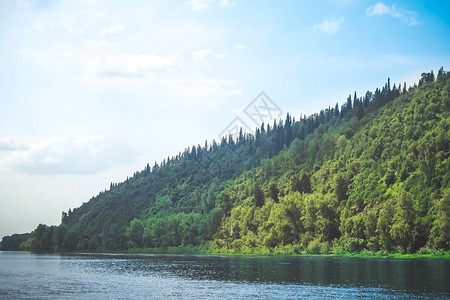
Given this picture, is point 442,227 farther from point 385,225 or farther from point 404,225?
point 385,225

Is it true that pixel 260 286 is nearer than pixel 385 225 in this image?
Yes

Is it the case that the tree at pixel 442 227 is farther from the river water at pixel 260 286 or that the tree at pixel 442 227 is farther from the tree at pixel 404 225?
the river water at pixel 260 286

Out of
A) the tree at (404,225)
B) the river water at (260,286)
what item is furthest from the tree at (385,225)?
the river water at (260,286)

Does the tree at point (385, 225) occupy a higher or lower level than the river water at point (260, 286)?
higher

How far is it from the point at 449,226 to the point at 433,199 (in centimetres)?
2538

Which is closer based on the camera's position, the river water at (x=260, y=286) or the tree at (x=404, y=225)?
the river water at (x=260, y=286)

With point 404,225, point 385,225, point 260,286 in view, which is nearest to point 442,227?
point 404,225

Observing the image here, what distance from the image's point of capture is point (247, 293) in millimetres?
70188

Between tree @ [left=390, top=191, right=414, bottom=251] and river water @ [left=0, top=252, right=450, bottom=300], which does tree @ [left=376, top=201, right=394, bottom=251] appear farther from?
river water @ [left=0, top=252, right=450, bottom=300]

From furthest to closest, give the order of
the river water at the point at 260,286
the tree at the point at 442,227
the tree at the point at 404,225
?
the tree at the point at 404,225, the tree at the point at 442,227, the river water at the point at 260,286

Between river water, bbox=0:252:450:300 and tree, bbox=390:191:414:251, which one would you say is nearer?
river water, bbox=0:252:450:300

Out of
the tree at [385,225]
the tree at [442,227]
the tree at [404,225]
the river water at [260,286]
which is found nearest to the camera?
the river water at [260,286]

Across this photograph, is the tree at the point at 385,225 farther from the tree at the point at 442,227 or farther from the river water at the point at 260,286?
the river water at the point at 260,286

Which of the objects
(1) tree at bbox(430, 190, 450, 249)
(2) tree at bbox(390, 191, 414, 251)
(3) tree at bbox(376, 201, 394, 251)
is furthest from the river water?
(3) tree at bbox(376, 201, 394, 251)
